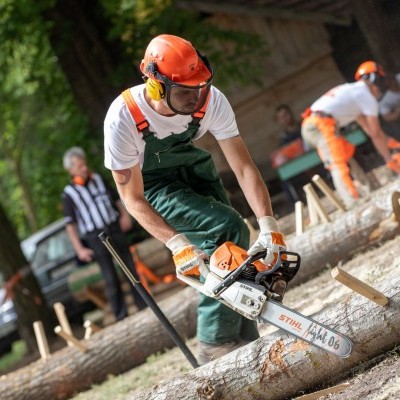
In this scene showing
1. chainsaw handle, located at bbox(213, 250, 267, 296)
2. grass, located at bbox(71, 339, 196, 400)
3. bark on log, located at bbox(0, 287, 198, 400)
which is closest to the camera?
chainsaw handle, located at bbox(213, 250, 267, 296)

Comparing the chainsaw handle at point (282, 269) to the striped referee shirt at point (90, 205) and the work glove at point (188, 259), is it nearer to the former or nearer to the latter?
the work glove at point (188, 259)

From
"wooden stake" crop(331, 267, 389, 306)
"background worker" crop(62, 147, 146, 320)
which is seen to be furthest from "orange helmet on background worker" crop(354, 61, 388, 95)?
"wooden stake" crop(331, 267, 389, 306)

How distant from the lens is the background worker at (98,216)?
30.6 feet

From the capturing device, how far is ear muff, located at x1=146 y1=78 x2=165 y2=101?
15.0 ft

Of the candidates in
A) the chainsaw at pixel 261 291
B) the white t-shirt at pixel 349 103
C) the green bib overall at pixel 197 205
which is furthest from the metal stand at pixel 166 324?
the white t-shirt at pixel 349 103

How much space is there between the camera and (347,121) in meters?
9.84

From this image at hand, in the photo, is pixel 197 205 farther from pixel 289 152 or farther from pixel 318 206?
pixel 289 152

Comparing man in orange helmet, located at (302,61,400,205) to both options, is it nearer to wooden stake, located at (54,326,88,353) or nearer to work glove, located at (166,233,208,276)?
wooden stake, located at (54,326,88,353)

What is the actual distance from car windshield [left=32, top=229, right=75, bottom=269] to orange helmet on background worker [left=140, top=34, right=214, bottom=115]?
8653mm

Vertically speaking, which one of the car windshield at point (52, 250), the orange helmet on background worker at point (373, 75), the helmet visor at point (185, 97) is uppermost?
the helmet visor at point (185, 97)

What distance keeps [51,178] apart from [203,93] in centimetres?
1296

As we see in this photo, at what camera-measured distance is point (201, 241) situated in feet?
16.8

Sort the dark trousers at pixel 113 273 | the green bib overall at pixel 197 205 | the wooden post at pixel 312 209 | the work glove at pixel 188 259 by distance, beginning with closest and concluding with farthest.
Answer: the work glove at pixel 188 259
the green bib overall at pixel 197 205
the wooden post at pixel 312 209
the dark trousers at pixel 113 273

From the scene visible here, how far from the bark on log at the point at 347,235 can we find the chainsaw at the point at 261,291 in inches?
127
